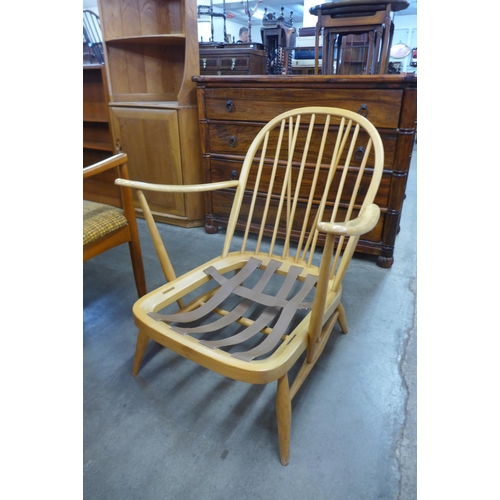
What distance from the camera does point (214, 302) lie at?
3.86 feet

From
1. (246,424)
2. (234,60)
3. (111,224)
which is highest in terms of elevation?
(234,60)

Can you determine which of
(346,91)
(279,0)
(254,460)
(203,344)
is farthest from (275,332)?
(279,0)

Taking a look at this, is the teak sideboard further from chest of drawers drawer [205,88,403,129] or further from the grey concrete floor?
the grey concrete floor

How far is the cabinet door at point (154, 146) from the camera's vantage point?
2.25m

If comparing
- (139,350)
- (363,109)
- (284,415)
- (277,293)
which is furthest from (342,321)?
(363,109)

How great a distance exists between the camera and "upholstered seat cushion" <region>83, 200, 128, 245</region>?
4.31 feet

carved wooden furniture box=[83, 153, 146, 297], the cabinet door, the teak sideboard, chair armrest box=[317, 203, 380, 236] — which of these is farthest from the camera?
the cabinet door

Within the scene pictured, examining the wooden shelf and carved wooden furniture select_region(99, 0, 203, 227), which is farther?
the wooden shelf

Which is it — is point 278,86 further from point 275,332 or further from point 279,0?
point 279,0

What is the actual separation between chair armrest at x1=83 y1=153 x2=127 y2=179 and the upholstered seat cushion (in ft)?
0.69

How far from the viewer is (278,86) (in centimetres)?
180

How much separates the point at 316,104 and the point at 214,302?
1177 millimetres

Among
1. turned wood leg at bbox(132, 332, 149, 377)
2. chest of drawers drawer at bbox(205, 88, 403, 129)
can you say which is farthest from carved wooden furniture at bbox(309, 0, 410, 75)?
turned wood leg at bbox(132, 332, 149, 377)

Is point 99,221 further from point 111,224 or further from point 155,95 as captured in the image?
point 155,95
